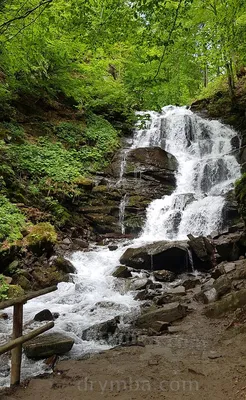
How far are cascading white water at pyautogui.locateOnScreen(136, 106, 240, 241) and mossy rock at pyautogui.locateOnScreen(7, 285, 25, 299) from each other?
20.7ft

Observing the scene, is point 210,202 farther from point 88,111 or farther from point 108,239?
point 88,111

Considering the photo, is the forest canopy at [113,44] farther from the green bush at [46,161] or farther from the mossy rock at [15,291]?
the mossy rock at [15,291]

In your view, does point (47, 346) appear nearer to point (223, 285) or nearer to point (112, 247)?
point (223, 285)

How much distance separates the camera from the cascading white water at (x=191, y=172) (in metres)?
13.4

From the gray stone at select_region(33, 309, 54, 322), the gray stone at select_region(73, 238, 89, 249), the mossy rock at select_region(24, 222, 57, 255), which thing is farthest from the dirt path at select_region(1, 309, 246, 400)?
the gray stone at select_region(73, 238, 89, 249)

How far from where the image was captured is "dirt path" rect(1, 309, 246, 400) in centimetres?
380

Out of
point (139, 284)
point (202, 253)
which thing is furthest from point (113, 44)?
point (202, 253)

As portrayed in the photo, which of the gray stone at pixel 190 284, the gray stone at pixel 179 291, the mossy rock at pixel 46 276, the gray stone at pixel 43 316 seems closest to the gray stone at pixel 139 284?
the gray stone at pixel 179 291

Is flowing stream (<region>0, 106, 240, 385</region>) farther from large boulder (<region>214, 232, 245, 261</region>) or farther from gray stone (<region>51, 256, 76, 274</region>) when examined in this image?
large boulder (<region>214, 232, 245, 261</region>)

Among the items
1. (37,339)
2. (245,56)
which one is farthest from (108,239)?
(245,56)

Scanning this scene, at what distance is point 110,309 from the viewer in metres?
7.69

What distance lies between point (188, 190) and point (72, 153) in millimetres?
5811

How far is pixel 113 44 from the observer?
666 cm

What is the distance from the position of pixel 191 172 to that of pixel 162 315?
36.2 ft
